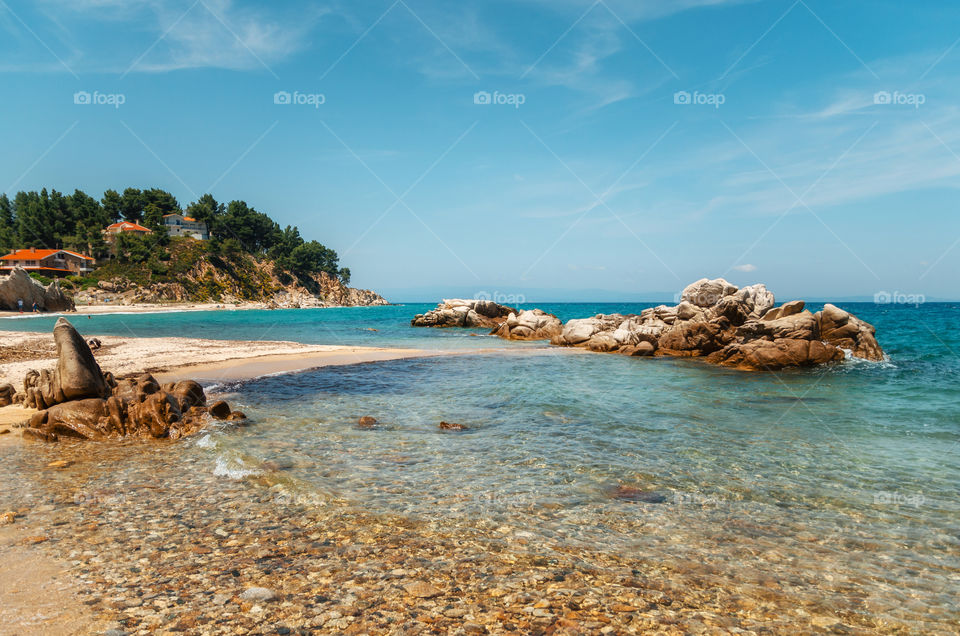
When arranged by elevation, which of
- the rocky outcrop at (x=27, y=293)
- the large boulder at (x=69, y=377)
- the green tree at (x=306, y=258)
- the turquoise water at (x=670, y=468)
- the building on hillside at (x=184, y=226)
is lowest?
the turquoise water at (x=670, y=468)

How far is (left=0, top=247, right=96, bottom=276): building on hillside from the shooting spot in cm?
11494

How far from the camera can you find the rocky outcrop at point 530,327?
53875 mm

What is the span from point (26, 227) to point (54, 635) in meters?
179

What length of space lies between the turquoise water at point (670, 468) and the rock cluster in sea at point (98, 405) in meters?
1.53

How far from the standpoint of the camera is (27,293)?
8556 cm

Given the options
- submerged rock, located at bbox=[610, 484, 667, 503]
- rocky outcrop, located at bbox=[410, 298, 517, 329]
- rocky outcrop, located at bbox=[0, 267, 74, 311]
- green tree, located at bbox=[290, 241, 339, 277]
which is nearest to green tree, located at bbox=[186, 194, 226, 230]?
green tree, located at bbox=[290, 241, 339, 277]

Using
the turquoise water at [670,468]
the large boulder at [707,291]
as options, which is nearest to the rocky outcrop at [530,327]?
the large boulder at [707,291]

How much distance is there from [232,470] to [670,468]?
31.1 feet

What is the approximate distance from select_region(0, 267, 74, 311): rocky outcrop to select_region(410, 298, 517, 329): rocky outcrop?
6909cm

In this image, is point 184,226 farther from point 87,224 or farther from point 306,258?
point 306,258

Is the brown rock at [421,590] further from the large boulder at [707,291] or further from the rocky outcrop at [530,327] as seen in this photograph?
the rocky outcrop at [530,327]

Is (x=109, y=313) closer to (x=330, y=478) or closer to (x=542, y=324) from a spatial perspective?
(x=542, y=324)

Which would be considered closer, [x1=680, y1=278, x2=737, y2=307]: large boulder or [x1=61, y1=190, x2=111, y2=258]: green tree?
[x1=680, y1=278, x2=737, y2=307]: large boulder

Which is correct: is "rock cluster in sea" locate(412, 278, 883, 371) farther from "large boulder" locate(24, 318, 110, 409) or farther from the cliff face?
the cliff face
